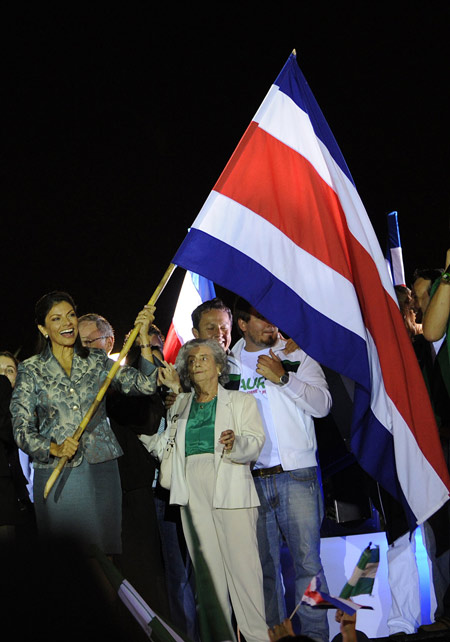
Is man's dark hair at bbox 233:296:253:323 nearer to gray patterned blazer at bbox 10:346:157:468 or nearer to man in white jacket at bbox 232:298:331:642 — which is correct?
man in white jacket at bbox 232:298:331:642

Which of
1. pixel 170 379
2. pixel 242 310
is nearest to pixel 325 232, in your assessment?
pixel 242 310

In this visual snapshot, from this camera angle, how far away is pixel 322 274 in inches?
171

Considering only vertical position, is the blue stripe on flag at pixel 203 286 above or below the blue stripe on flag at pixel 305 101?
below

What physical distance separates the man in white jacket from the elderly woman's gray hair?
186 millimetres

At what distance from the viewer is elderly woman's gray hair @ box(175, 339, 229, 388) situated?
4.72 meters

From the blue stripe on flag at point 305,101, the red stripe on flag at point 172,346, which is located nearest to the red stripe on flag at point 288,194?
the blue stripe on flag at point 305,101

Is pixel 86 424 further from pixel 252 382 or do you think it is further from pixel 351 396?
pixel 351 396

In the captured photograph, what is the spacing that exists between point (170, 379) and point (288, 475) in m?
0.92

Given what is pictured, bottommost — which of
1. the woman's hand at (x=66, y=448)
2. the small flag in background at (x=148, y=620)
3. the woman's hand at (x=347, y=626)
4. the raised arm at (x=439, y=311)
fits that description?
the woman's hand at (x=347, y=626)

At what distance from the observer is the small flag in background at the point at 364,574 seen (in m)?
1.90

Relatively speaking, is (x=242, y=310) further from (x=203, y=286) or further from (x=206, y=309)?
(x=203, y=286)

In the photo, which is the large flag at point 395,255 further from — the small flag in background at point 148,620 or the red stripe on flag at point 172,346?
the small flag in background at point 148,620

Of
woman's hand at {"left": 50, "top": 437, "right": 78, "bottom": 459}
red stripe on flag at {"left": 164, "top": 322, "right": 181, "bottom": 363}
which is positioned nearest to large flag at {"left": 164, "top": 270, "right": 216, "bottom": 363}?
red stripe on flag at {"left": 164, "top": 322, "right": 181, "bottom": 363}

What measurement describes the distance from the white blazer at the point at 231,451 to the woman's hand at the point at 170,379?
0.24 meters
